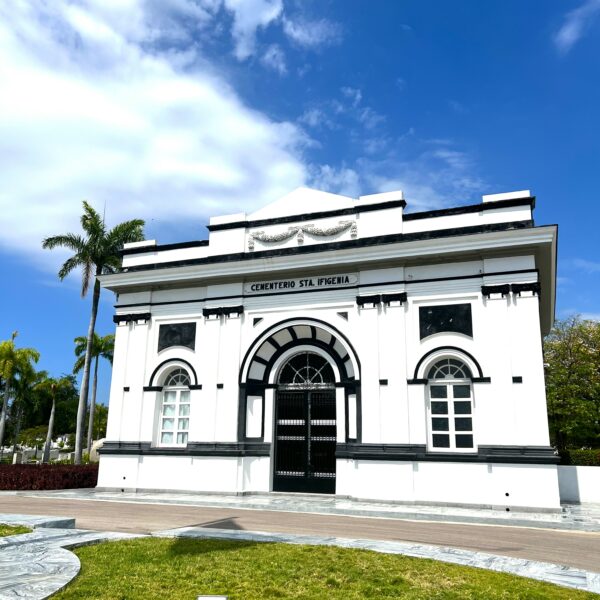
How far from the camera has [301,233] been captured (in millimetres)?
18266

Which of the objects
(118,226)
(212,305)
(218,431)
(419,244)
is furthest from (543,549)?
(118,226)

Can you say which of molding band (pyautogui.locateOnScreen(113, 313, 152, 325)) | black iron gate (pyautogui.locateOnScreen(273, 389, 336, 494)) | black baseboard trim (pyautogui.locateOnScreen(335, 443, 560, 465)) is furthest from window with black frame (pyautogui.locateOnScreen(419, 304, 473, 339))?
molding band (pyautogui.locateOnScreen(113, 313, 152, 325))

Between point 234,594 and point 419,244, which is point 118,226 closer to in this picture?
point 419,244

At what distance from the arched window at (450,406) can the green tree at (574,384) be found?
17.4 m

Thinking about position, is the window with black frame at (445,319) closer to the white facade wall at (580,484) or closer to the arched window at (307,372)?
the arched window at (307,372)

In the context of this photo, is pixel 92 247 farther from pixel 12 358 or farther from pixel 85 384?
pixel 12 358

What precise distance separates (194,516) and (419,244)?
9.35 m

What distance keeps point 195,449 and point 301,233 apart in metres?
7.61

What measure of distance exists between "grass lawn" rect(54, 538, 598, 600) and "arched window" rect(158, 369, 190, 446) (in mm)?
10335

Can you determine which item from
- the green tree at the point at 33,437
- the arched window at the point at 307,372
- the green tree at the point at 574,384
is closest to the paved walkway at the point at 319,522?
the arched window at the point at 307,372

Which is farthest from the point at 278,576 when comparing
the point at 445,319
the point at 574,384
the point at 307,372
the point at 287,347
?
the point at 574,384

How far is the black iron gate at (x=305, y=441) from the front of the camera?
16984 mm

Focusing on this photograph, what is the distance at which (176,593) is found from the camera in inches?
231

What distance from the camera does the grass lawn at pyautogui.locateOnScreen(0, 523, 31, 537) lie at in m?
8.77
